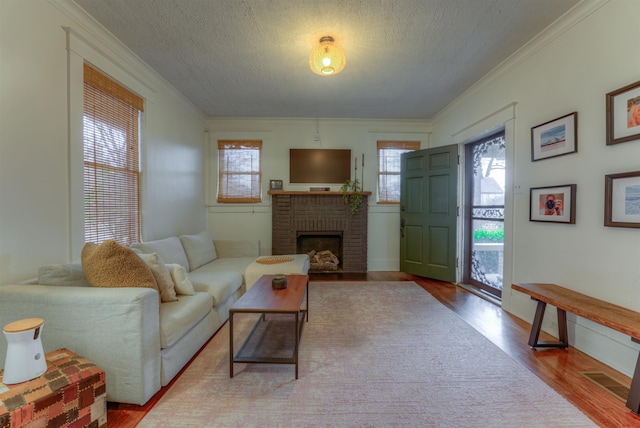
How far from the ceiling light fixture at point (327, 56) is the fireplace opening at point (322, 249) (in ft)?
9.50

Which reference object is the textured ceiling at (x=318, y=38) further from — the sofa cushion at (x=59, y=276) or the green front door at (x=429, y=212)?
the sofa cushion at (x=59, y=276)

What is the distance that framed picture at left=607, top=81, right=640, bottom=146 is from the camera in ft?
5.84

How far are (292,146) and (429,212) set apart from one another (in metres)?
2.62

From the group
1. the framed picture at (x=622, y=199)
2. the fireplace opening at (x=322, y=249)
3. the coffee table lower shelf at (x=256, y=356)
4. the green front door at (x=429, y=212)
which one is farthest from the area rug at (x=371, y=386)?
the fireplace opening at (x=322, y=249)

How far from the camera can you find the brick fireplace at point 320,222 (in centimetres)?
465

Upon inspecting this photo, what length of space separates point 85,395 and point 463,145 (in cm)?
467

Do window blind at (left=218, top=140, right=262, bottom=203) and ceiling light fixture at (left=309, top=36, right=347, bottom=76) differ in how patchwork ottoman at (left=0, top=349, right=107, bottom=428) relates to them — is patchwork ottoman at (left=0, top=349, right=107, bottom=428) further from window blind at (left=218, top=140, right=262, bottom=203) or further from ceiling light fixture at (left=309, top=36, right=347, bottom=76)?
window blind at (left=218, top=140, right=262, bottom=203)

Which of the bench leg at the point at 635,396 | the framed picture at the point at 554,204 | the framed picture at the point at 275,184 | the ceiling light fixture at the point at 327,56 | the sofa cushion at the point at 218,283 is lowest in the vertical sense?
the bench leg at the point at 635,396

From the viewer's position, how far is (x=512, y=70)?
288 centimetres

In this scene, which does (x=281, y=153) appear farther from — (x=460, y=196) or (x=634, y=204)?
(x=634, y=204)

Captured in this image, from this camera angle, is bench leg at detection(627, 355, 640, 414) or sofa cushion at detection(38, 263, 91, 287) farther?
sofa cushion at detection(38, 263, 91, 287)

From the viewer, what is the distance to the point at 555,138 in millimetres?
2391

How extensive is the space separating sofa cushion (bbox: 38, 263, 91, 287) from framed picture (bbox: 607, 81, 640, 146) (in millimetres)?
3795

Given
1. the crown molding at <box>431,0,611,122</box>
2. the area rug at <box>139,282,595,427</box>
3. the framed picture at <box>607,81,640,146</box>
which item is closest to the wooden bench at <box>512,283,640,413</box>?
the area rug at <box>139,282,595,427</box>
